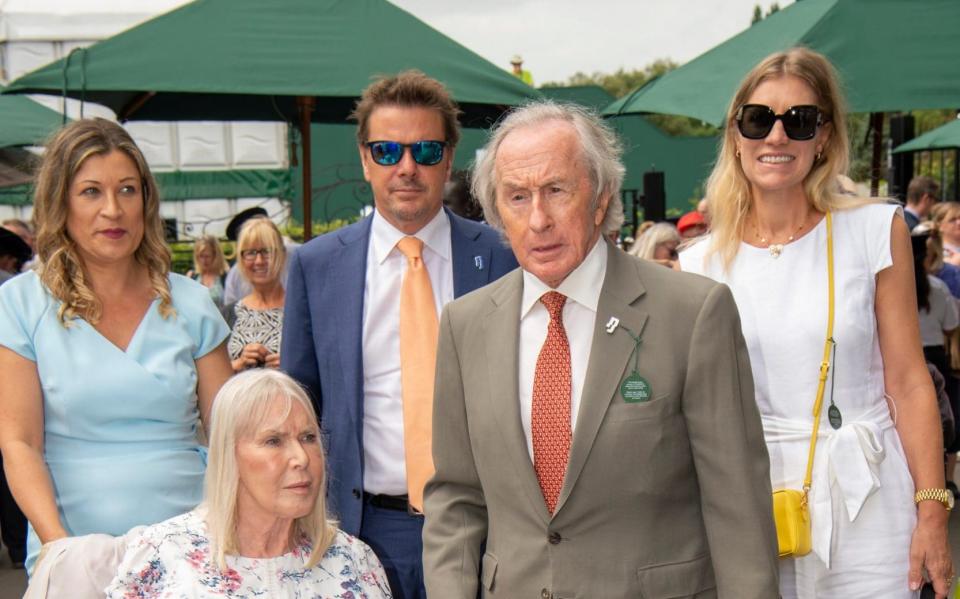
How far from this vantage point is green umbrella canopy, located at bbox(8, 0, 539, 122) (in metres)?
5.34

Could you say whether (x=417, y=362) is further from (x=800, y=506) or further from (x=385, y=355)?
(x=800, y=506)

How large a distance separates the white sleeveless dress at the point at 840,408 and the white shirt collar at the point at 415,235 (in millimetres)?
946

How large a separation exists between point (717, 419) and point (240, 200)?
50.2 feet

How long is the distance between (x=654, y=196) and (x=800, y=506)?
473 inches

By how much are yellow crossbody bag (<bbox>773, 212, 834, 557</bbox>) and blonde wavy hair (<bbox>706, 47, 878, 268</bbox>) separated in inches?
10.9

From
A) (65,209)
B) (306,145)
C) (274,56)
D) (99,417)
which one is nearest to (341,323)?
(99,417)

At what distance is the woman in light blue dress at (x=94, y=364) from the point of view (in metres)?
2.91

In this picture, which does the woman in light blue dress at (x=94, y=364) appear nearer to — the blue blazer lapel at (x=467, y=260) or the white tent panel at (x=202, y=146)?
the blue blazer lapel at (x=467, y=260)

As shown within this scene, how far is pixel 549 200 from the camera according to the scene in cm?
228

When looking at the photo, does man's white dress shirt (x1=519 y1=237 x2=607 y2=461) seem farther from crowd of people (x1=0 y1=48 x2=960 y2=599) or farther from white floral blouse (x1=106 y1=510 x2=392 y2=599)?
white floral blouse (x1=106 y1=510 x2=392 y2=599)

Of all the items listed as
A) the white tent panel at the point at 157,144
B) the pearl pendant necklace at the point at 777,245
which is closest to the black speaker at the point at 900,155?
the white tent panel at the point at 157,144

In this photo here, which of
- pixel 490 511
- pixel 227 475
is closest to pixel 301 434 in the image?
pixel 227 475

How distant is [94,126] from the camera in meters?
3.05

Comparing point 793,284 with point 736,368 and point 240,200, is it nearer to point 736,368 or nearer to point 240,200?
point 736,368
